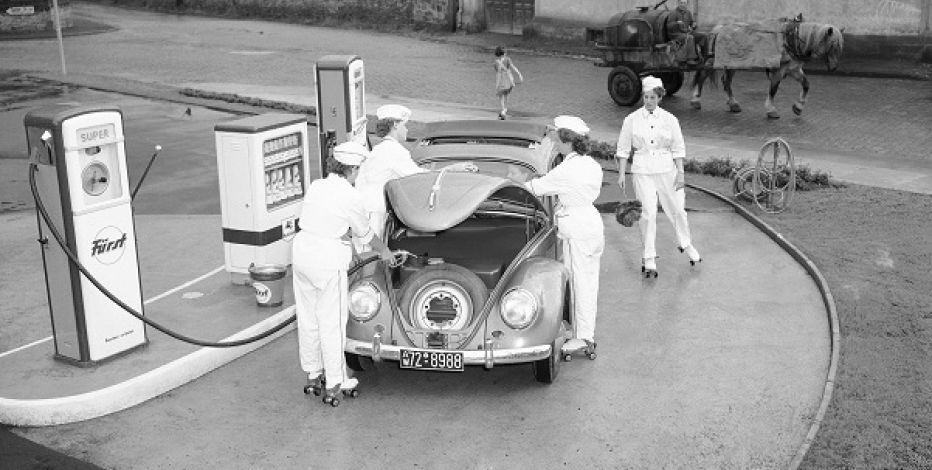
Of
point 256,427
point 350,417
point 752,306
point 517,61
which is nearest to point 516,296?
point 350,417

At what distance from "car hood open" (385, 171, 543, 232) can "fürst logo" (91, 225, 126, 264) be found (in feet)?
7.47

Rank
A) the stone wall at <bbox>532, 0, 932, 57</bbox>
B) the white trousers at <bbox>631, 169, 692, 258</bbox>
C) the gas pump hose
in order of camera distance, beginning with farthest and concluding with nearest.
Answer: the stone wall at <bbox>532, 0, 932, 57</bbox> → the white trousers at <bbox>631, 169, 692, 258</bbox> → the gas pump hose

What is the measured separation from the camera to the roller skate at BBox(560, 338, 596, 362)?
28.7 ft

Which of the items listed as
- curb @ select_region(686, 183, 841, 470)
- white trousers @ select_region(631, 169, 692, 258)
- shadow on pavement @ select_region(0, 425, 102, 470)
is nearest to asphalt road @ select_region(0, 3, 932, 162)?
curb @ select_region(686, 183, 841, 470)

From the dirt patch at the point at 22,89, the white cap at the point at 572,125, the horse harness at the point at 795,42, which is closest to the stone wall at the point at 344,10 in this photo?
the dirt patch at the point at 22,89

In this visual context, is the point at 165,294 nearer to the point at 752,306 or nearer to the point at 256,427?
the point at 256,427

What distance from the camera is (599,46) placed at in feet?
67.4

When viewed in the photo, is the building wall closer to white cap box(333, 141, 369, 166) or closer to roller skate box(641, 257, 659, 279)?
roller skate box(641, 257, 659, 279)

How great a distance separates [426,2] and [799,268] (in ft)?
78.5

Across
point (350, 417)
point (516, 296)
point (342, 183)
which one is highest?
point (342, 183)

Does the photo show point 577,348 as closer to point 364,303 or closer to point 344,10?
point 364,303

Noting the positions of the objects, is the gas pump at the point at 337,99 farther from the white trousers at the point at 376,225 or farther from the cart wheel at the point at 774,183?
the cart wheel at the point at 774,183

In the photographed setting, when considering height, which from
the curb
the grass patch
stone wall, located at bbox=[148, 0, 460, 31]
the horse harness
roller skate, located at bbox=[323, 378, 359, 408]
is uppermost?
the horse harness

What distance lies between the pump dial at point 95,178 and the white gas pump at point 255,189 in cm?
184
